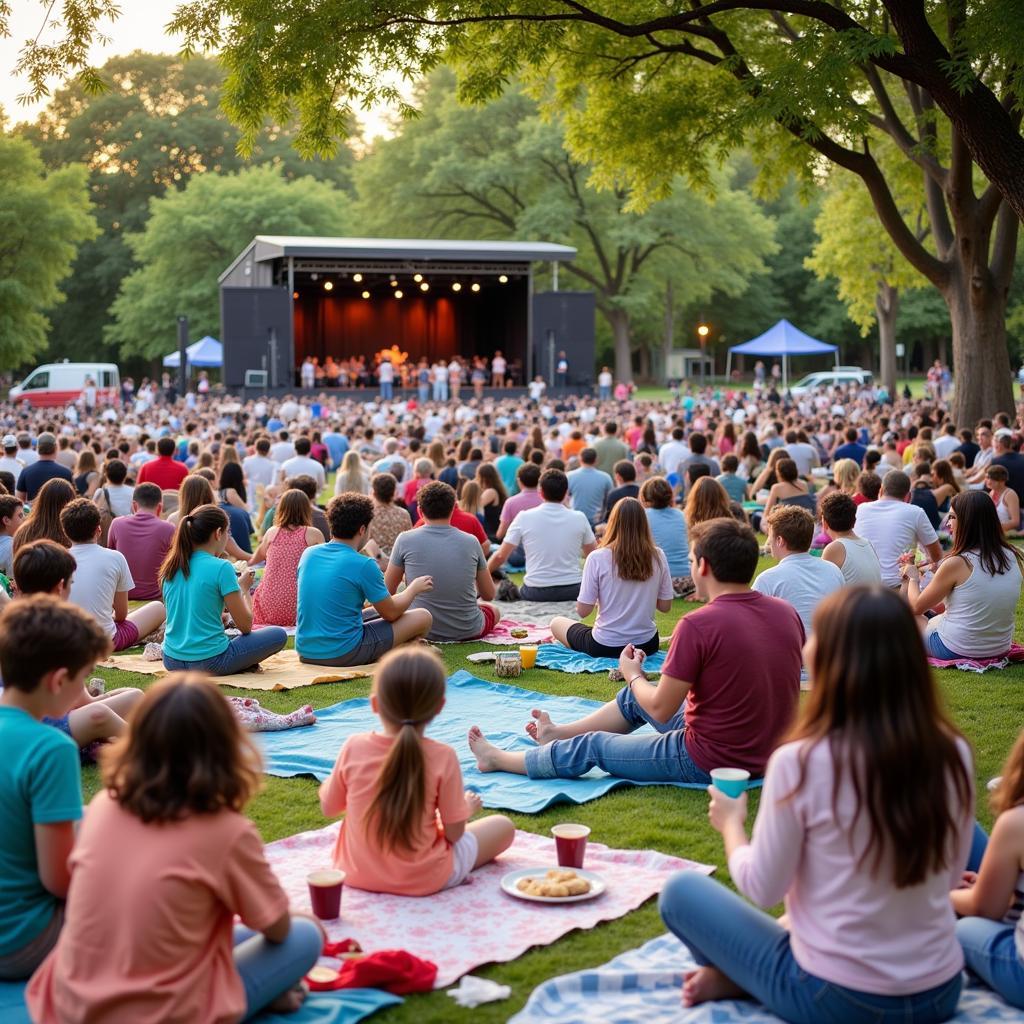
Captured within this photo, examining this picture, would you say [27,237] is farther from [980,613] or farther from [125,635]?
[980,613]

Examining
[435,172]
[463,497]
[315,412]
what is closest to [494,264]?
[315,412]

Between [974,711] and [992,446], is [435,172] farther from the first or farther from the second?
[974,711]

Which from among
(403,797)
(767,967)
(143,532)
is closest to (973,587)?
(403,797)

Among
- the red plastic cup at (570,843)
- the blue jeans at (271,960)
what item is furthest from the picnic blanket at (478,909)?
the blue jeans at (271,960)

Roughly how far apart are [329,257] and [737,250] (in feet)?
65.6

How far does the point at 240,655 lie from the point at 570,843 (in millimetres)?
3895

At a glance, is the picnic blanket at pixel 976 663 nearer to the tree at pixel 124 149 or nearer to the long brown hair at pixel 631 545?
the long brown hair at pixel 631 545

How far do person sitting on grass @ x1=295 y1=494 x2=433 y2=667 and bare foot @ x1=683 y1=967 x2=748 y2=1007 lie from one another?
447 cm

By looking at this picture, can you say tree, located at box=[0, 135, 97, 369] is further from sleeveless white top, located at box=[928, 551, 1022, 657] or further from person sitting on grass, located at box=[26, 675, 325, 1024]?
person sitting on grass, located at box=[26, 675, 325, 1024]

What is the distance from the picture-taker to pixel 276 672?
7953mm

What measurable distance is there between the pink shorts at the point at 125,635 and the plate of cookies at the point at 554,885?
14.8 feet

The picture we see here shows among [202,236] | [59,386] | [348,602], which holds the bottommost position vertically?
[348,602]

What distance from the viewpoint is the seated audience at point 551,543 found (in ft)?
32.3

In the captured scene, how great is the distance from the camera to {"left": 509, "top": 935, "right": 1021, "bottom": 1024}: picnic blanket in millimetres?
3367
